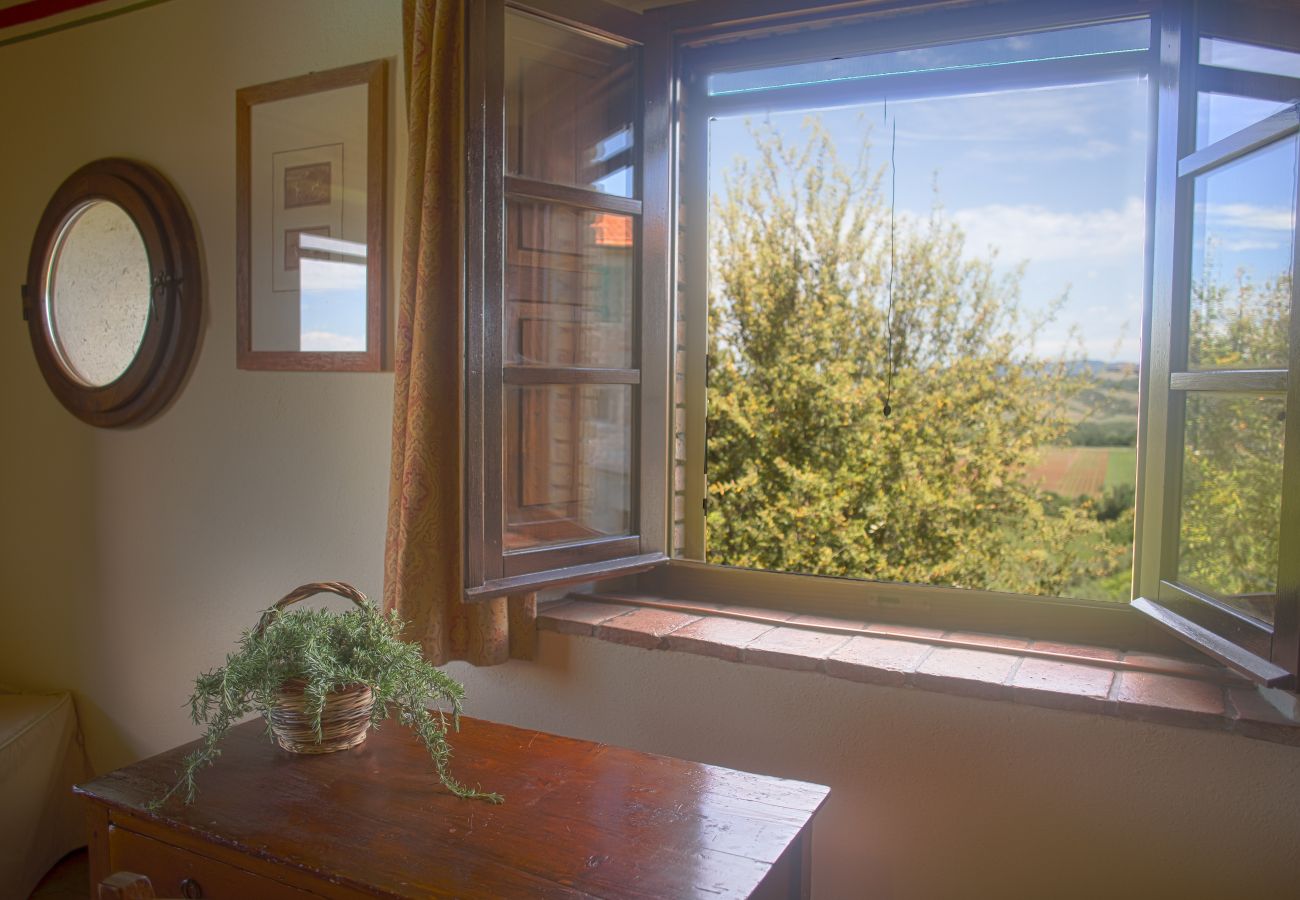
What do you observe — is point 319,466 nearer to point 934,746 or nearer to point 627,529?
point 627,529

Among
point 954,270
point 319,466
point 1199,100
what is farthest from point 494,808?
point 954,270

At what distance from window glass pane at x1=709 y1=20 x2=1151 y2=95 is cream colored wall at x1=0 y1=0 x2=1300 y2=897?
930 mm

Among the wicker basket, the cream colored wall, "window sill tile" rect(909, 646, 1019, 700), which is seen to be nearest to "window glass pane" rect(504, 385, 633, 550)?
the cream colored wall

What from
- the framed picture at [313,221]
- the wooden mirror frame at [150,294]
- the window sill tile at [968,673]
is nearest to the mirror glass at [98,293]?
the wooden mirror frame at [150,294]

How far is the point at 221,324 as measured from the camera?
9.64ft

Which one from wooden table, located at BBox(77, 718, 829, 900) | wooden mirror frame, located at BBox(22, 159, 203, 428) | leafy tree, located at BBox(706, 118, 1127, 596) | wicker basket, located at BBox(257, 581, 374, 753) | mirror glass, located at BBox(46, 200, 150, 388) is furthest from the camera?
leafy tree, located at BBox(706, 118, 1127, 596)

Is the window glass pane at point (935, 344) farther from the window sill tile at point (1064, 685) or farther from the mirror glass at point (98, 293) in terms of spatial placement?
the mirror glass at point (98, 293)

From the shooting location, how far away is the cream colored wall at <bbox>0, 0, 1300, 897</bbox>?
1.76m

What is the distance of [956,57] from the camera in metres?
2.23

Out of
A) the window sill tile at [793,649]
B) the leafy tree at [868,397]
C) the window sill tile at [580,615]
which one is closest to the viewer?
the window sill tile at [793,649]

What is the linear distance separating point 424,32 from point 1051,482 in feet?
8.35

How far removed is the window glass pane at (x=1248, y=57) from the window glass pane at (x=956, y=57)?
1.00 feet

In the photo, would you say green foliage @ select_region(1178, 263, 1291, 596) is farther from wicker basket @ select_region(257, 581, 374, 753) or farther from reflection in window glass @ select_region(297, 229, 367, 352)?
reflection in window glass @ select_region(297, 229, 367, 352)

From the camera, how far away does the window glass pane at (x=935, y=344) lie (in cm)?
332
